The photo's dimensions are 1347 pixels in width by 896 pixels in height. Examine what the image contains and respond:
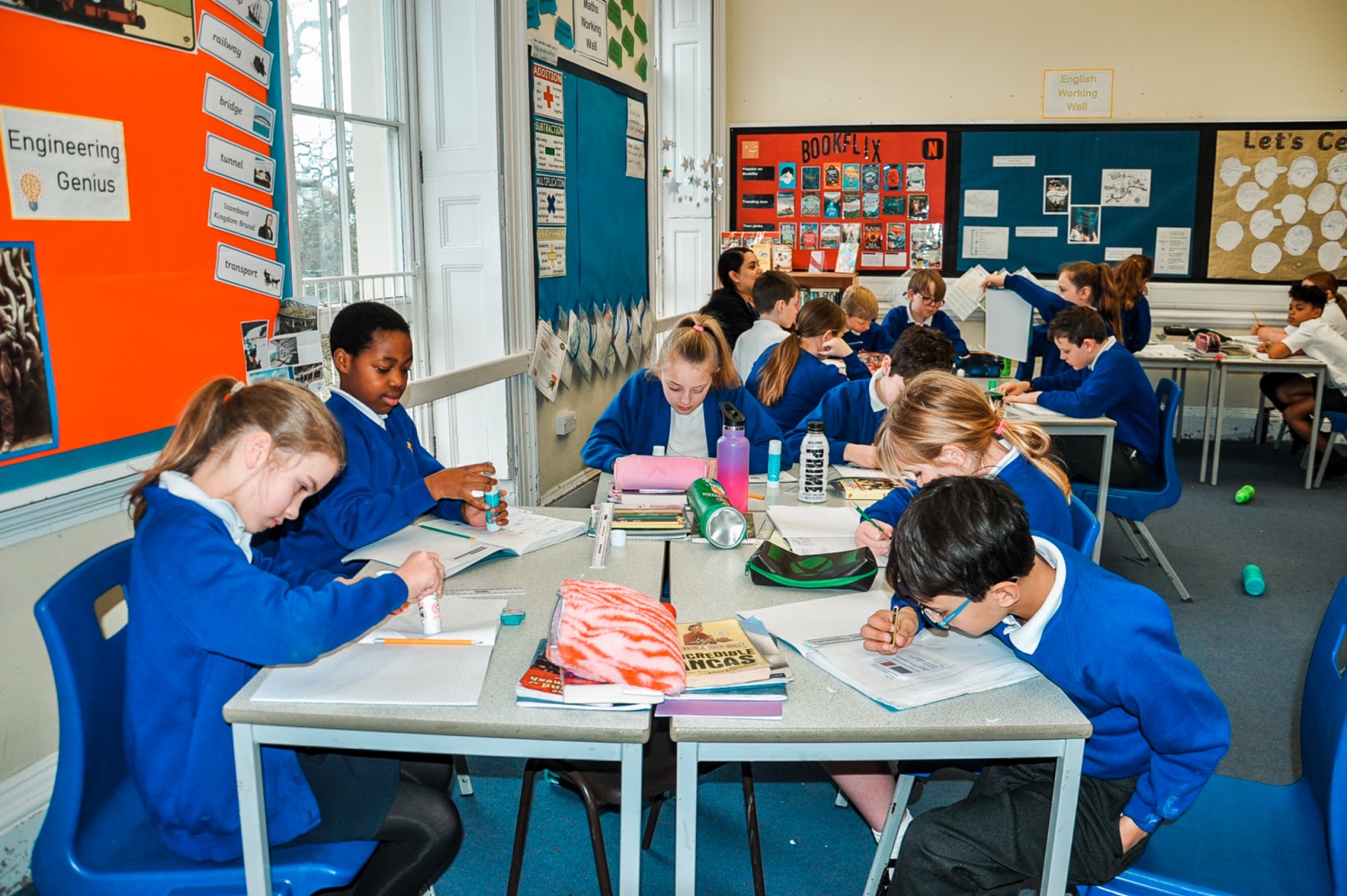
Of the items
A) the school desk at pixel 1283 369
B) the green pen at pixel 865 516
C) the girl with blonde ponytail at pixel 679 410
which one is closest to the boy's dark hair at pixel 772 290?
the girl with blonde ponytail at pixel 679 410

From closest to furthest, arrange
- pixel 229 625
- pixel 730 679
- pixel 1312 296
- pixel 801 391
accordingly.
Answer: pixel 229 625 → pixel 730 679 → pixel 801 391 → pixel 1312 296

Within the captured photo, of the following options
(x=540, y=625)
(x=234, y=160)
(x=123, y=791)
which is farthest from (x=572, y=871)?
(x=234, y=160)

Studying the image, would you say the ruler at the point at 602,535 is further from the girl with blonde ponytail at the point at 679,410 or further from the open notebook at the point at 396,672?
the girl with blonde ponytail at the point at 679,410

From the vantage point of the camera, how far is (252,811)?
1.36 meters

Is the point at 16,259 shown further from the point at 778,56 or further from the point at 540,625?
the point at 778,56

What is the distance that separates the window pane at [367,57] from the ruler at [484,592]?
1802 millimetres

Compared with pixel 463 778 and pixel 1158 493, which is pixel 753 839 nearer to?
pixel 463 778

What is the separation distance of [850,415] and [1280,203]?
502cm

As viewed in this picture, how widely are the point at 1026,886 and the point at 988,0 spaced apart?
651 centimetres

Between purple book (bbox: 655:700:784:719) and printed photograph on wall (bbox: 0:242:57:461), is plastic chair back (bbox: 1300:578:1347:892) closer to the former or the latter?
purple book (bbox: 655:700:784:719)

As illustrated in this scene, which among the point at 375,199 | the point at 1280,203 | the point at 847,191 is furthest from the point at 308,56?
the point at 1280,203

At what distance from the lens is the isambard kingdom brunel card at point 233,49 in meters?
2.18

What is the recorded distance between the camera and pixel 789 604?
1785 millimetres

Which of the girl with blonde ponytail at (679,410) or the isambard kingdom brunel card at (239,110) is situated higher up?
the isambard kingdom brunel card at (239,110)
